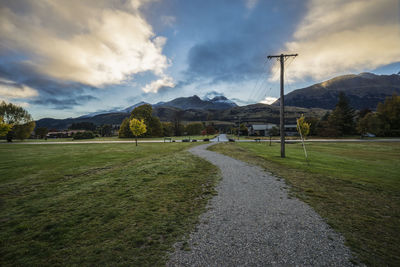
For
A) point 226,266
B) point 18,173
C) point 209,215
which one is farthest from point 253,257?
point 18,173

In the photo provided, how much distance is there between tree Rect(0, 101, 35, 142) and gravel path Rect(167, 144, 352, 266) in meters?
76.7

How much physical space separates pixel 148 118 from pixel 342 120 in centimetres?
7898

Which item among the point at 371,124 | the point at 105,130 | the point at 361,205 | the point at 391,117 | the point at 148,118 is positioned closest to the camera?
the point at 361,205

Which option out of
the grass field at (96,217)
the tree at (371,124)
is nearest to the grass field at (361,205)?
the grass field at (96,217)

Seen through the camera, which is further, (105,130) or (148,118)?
(105,130)

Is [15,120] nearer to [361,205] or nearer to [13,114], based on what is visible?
[13,114]

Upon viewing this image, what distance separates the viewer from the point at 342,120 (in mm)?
61812

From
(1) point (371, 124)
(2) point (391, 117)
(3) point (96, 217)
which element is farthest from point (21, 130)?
(2) point (391, 117)

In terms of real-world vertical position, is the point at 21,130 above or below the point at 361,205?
above

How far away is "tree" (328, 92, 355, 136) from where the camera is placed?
60.8 meters

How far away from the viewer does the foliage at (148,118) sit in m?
62.9

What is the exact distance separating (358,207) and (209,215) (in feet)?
19.3

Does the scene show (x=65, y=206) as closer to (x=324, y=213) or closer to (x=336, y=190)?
(x=324, y=213)

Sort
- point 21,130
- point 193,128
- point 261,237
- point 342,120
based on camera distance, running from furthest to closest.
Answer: point 193,128 → point 342,120 → point 21,130 → point 261,237
